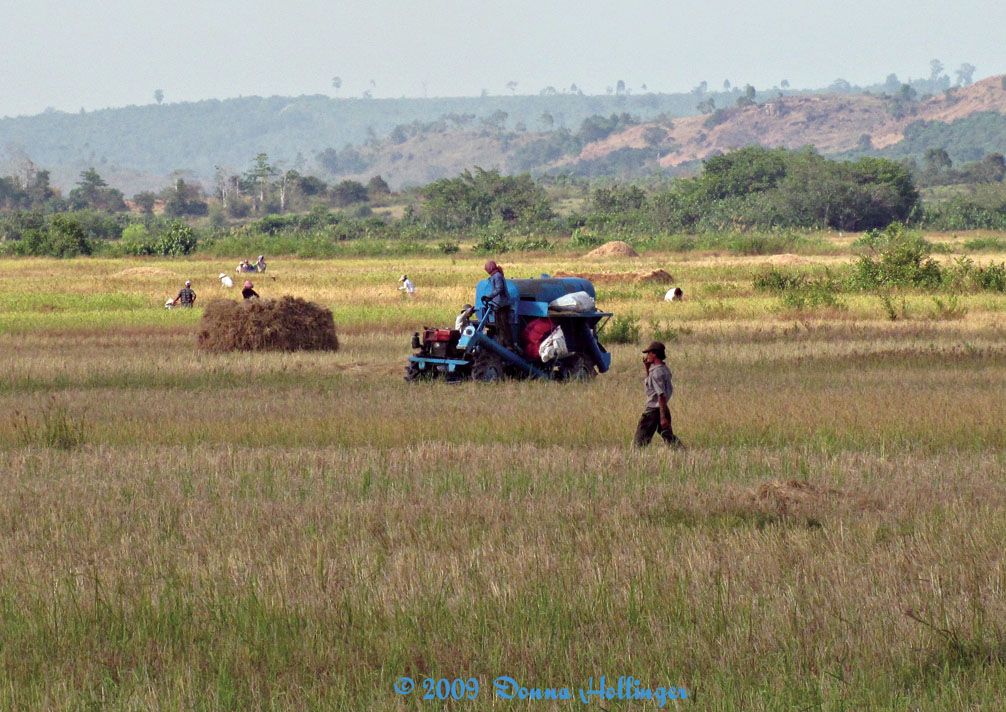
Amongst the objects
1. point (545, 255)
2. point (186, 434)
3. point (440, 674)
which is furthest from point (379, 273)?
point (440, 674)

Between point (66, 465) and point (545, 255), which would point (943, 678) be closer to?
point (66, 465)

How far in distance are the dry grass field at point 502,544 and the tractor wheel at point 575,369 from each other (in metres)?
1.23

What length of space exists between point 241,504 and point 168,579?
220 centimetres

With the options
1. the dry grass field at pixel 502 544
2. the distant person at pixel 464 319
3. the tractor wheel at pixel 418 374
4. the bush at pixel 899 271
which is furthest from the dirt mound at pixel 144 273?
the distant person at pixel 464 319

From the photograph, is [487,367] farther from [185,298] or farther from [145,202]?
[145,202]

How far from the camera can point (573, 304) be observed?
60.8ft

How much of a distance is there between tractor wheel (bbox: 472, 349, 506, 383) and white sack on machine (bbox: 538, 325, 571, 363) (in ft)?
2.25

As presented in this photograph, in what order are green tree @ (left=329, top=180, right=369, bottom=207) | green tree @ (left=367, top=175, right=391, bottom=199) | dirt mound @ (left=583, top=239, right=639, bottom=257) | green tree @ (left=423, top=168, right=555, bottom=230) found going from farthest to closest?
green tree @ (left=367, top=175, right=391, bottom=199) < green tree @ (left=329, top=180, right=369, bottom=207) < green tree @ (left=423, top=168, right=555, bottom=230) < dirt mound @ (left=583, top=239, right=639, bottom=257)

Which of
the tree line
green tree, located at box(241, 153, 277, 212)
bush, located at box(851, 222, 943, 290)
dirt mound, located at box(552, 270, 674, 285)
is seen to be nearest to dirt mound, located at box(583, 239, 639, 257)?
the tree line

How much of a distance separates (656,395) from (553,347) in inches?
272

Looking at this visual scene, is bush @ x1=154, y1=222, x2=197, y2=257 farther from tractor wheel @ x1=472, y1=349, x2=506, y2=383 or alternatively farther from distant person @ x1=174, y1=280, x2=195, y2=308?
tractor wheel @ x1=472, y1=349, x2=506, y2=383

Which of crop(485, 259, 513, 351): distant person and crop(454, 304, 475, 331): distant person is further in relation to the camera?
crop(454, 304, 475, 331): distant person

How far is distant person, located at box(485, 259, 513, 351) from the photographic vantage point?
18058 mm

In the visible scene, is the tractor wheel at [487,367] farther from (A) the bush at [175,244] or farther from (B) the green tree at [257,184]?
(B) the green tree at [257,184]
